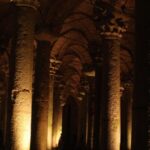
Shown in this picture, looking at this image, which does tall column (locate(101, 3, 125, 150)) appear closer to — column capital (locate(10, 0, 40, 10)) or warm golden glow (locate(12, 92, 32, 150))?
column capital (locate(10, 0, 40, 10))

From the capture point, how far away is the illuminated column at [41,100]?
536 inches

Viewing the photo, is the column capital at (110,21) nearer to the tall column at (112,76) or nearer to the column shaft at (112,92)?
the tall column at (112,76)

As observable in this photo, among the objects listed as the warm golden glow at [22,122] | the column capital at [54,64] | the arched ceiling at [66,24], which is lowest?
the warm golden glow at [22,122]

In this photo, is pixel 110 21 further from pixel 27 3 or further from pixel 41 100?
pixel 41 100

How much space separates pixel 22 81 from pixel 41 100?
3837mm

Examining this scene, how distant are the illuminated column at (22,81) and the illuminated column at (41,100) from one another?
11.4ft

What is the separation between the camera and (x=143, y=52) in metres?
6.19

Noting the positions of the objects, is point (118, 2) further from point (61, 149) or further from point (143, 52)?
point (61, 149)

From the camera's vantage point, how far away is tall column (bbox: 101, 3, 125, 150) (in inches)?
429

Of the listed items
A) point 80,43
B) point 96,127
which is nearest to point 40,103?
point 96,127

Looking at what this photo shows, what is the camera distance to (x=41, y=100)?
1392 centimetres

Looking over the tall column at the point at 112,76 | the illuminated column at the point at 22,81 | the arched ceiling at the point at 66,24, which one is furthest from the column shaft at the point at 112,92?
the illuminated column at the point at 22,81

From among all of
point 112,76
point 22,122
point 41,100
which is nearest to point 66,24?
point 41,100

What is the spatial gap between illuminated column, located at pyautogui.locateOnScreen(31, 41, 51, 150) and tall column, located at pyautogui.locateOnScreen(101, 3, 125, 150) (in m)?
3.25
